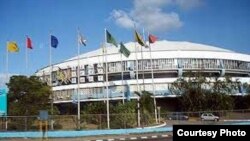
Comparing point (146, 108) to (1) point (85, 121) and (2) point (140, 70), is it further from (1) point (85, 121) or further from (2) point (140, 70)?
(2) point (140, 70)

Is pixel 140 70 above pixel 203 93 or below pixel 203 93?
above

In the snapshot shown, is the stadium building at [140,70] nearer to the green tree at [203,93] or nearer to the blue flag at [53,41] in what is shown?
the green tree at [203,93]

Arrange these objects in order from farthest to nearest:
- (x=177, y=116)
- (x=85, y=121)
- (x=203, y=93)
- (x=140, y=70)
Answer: (x=140, y=70) < (x=203, y=93) < (x=177, y=116) < (x=85, y=121)

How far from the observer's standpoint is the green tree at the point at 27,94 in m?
49.0

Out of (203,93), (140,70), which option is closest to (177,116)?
(203,93)

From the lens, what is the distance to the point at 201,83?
246ft

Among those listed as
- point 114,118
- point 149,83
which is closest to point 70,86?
point 149,83

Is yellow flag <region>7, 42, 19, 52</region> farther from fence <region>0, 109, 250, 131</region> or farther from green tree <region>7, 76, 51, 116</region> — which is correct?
fence <region>0, 109, 250, 131</region>

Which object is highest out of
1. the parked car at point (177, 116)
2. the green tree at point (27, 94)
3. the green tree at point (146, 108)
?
the green tree at point (27, 94)

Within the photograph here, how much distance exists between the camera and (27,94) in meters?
51.3

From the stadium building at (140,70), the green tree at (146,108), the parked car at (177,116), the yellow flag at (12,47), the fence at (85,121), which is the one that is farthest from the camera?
the stadium building at (140,70)

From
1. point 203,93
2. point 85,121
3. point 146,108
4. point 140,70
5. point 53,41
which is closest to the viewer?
point 85,121

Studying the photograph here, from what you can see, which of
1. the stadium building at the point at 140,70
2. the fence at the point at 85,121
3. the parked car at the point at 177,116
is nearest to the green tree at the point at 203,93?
the stadium building at the point at 140,70

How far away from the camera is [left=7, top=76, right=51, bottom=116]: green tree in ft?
161
